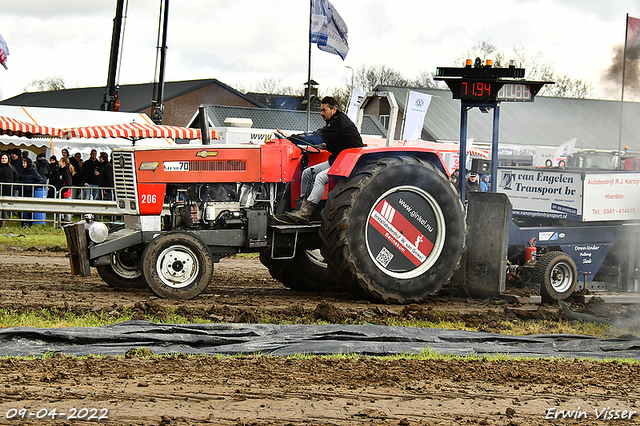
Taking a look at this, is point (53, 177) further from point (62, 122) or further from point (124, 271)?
point (124, 271)

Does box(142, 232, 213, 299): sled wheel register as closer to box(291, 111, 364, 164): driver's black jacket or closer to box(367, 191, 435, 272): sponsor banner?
box(291, 111, 364, 164): driver's black jacket

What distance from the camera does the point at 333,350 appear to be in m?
5.34

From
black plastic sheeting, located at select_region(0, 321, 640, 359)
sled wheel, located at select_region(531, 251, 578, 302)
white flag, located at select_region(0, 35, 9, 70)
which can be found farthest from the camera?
white flag, located at select_region(0, 35, 9, 70)

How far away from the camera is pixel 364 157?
7.82m

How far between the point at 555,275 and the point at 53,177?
39.8 ft

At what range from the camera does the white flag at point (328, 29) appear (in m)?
19.5

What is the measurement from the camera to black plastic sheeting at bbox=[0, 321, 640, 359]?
5.29m

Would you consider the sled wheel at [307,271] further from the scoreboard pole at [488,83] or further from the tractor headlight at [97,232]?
the scoreboard pole at [488,83]

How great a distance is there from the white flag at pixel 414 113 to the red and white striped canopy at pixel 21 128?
28.5ft

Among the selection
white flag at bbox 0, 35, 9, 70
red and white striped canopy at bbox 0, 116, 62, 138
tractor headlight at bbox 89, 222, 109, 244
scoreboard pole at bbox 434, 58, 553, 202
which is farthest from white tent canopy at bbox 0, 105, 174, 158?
scoreboard pole at bbox 434, 58, 553, 202

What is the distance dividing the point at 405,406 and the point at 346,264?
3.43m

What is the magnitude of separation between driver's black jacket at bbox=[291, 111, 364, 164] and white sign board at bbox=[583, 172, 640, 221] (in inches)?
141

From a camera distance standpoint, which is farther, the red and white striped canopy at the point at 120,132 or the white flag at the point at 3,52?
the white flag at the point at 3,52

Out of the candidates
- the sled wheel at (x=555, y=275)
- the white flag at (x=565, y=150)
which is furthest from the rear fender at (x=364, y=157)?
the white flag at (x=565, y=150)
